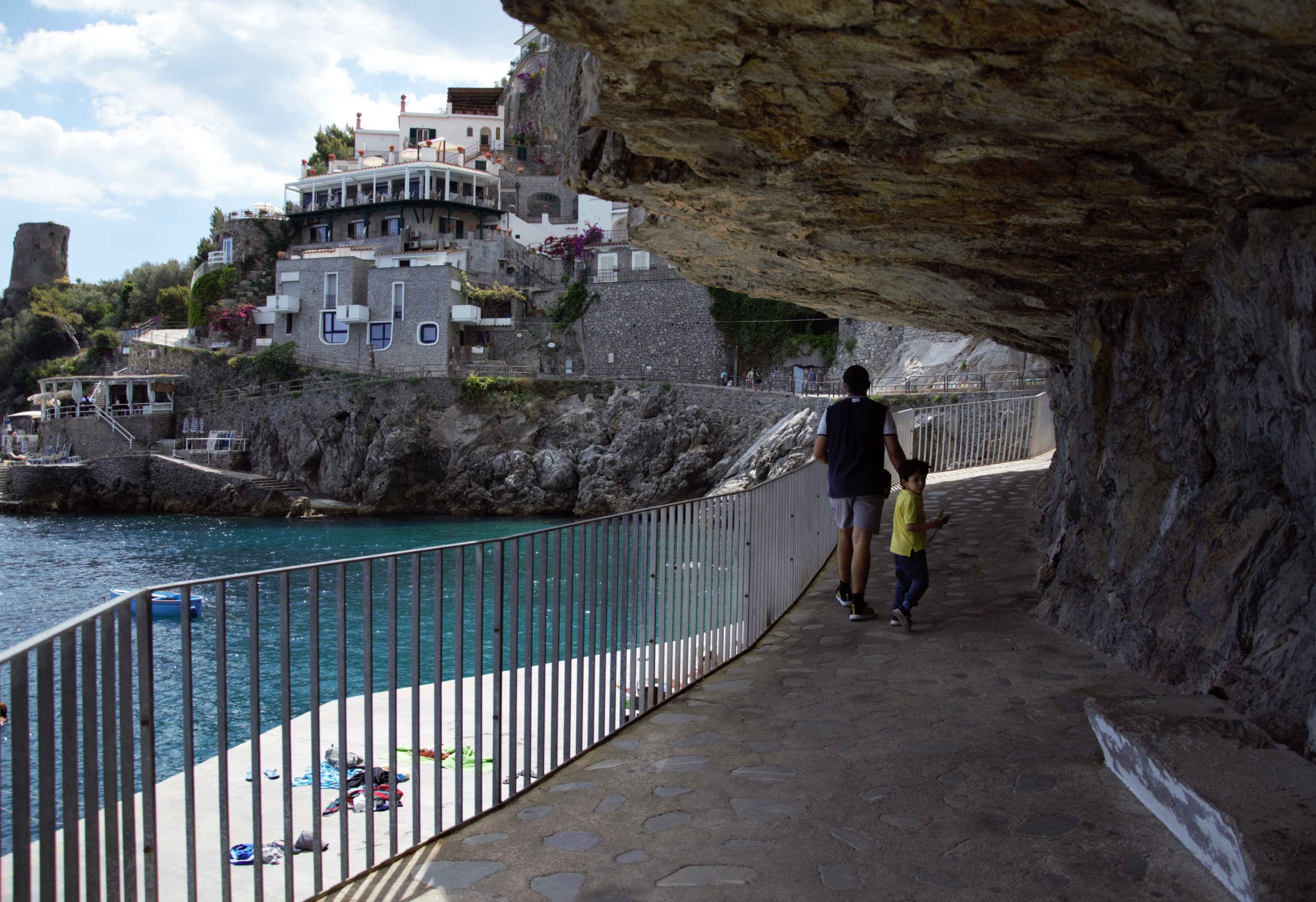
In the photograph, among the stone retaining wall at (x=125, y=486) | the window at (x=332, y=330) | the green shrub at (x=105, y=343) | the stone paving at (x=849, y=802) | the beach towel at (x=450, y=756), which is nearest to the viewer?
the stone paving at (x=849, y=802)

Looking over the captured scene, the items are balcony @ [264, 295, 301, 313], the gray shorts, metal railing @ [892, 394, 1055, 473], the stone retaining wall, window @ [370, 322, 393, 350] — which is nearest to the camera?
the gray shorts

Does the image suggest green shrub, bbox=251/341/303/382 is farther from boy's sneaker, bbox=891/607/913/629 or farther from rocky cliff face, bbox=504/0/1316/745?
boy's sneaker, bbox=891/607/913/629

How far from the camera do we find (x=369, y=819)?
11.5 feet

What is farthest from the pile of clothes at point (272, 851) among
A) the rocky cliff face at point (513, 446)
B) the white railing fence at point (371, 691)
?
the rocky cliff face at point (513, 446)

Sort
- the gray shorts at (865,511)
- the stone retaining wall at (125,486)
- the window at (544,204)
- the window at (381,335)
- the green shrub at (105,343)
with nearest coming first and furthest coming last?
the gray shorts at (865,511) < the stone retaining wall at (125,486) < the window at (381,335) < the green shrub at (105,343) < the window at (544,204)

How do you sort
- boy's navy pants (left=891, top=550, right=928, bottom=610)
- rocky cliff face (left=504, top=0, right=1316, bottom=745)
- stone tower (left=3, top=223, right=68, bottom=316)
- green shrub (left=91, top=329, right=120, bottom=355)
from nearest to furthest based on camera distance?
rocky cliff face (left=504, top=0, right=1316, bottom=745)
boy's navy pants (left=891, top=550, right=928, bottom=610)
green shrub (left=91, top=329, right=120, bottom=355)
stone tower (left=3, top=223, right=68, bottom=316)

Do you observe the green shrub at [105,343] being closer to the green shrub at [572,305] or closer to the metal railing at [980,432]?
the green shrub at [572,305]

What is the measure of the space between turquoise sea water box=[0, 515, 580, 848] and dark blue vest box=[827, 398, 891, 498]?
7.17 ft

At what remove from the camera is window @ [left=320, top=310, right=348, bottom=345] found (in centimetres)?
5012

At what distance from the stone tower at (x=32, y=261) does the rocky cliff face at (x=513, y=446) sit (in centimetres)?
4463

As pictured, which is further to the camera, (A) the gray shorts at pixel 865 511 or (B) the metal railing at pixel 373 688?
(A) the gray shorts at pixel 865 511

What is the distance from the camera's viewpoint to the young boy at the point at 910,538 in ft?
21.4

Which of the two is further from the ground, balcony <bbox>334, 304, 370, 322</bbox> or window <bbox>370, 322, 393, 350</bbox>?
balcony <bbox>334, 304, 370, 322</bbox>

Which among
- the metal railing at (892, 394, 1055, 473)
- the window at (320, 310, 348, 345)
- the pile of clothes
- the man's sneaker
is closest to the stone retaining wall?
the window at (320, 310, 348, 345)
